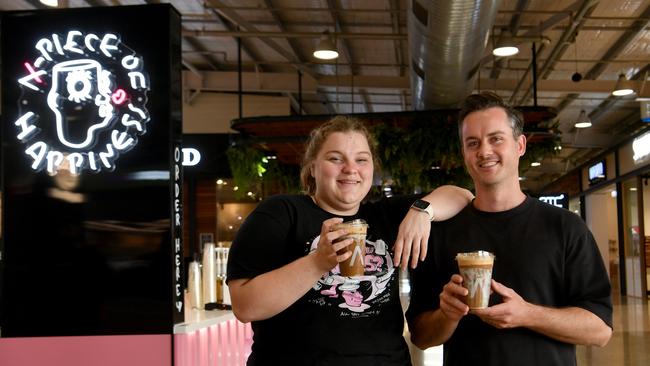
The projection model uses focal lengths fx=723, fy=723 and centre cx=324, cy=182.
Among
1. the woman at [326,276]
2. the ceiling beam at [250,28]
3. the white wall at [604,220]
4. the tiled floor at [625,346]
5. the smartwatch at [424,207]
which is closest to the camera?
the woman at [326,276]

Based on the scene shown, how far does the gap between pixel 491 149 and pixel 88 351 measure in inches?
107

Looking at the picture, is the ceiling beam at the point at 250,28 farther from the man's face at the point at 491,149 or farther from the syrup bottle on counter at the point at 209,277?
the man's face at the point at 491,149

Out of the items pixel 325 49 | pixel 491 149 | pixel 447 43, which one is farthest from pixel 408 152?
pixel 491 149

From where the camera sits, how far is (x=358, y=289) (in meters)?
1.96

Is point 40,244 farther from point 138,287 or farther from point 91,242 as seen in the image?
point 138,287

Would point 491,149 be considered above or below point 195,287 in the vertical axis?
above

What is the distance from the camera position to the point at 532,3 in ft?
31.8

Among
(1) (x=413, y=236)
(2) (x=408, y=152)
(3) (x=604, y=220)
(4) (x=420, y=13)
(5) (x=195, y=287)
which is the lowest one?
(5) (x=195, y=287)

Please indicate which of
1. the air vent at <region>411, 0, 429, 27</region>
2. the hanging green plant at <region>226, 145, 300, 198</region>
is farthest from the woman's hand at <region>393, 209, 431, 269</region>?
the hanging green plant at <region>226, 145, 300, 198</region>

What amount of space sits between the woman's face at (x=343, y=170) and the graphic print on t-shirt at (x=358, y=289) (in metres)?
0.12

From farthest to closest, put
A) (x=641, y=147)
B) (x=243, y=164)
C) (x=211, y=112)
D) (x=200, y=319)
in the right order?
(x=641, y=147)
(x=211, y=112)
(x=243, y=164)
(x=200, y=319)

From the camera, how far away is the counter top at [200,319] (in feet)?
12.7

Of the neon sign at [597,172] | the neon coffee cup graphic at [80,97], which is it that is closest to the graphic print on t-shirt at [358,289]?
the neon coffee cup graphic at [80,97]

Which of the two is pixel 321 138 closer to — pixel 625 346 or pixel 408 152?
pixel 408 152
